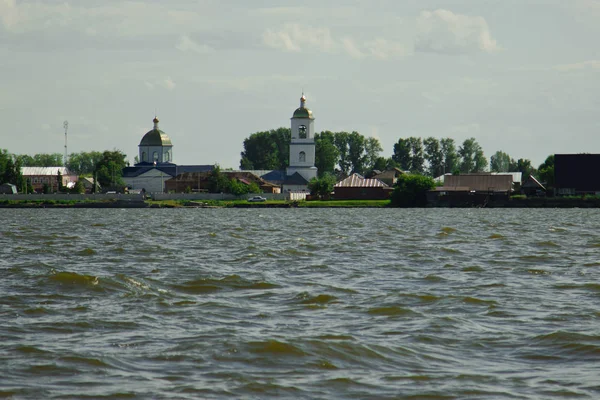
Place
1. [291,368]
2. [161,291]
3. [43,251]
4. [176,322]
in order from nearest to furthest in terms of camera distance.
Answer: [291,368] < [176,322] < [161,291] < [43,251]

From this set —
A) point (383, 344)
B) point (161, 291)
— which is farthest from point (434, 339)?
point (161, 291)

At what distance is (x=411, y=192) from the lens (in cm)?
9944

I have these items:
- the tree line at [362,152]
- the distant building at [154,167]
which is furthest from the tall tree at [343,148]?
the distant building at [154,167]

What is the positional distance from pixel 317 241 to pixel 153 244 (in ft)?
19.2

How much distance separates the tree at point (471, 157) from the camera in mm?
180625

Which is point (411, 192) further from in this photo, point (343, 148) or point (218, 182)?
point (343, 148)

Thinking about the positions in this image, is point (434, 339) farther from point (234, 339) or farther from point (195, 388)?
point (195, 388)

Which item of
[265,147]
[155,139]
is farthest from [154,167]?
[265,147]

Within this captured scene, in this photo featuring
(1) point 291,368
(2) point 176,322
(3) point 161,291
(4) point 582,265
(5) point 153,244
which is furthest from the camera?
(5) point 153,244

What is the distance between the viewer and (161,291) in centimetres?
1653

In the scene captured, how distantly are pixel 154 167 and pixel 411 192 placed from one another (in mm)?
47951

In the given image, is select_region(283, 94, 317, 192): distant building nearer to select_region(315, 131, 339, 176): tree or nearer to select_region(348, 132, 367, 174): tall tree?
select_region(315, 131, 339, 176): tree

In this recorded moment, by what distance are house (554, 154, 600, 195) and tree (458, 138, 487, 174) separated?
260 feet

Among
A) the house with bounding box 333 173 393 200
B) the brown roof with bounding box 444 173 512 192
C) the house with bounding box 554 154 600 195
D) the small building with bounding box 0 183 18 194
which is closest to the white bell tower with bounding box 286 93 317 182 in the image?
the house with bounding box 333 173 393 200
